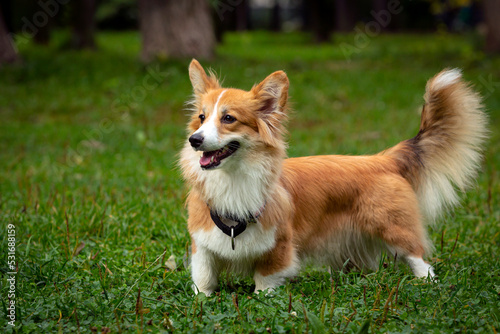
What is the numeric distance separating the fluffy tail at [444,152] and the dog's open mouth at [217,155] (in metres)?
1.49

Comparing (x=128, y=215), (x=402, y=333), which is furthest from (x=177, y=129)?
(x=402, y=333)

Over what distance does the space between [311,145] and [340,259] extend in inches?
153

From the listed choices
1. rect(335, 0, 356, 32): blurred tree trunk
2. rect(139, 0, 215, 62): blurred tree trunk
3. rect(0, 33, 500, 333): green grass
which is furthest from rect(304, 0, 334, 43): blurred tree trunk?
rect(0, 33, 500, 333): green grass

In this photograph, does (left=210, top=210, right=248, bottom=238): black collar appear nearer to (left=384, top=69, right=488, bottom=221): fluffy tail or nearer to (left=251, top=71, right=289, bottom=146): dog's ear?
(left=251, top=71, right=289, bottom=146): dog's ear

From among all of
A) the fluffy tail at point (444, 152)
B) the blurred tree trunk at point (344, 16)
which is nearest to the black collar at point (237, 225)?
the fluffy tail at point (444, 152)

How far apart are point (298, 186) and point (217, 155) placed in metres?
0.77

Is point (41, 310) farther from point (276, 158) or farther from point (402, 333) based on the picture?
point (402, 333)

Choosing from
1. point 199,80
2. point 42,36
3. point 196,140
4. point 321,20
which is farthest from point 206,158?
point 321,20

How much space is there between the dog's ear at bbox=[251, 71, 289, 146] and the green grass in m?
1.08

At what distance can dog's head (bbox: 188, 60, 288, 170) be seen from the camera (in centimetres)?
326

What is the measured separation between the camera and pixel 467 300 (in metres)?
3.21

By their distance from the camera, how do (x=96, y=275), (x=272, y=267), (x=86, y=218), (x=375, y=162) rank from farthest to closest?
(x=86, y=218), (x=375, y=162), (x=96, y=275), (x=272, y=267)

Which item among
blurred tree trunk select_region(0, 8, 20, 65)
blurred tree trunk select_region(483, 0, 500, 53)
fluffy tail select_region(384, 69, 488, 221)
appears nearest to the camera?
fluffy tail select_region(384, 69, 488, 221)

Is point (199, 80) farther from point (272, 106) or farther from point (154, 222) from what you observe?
point (154, 222)
